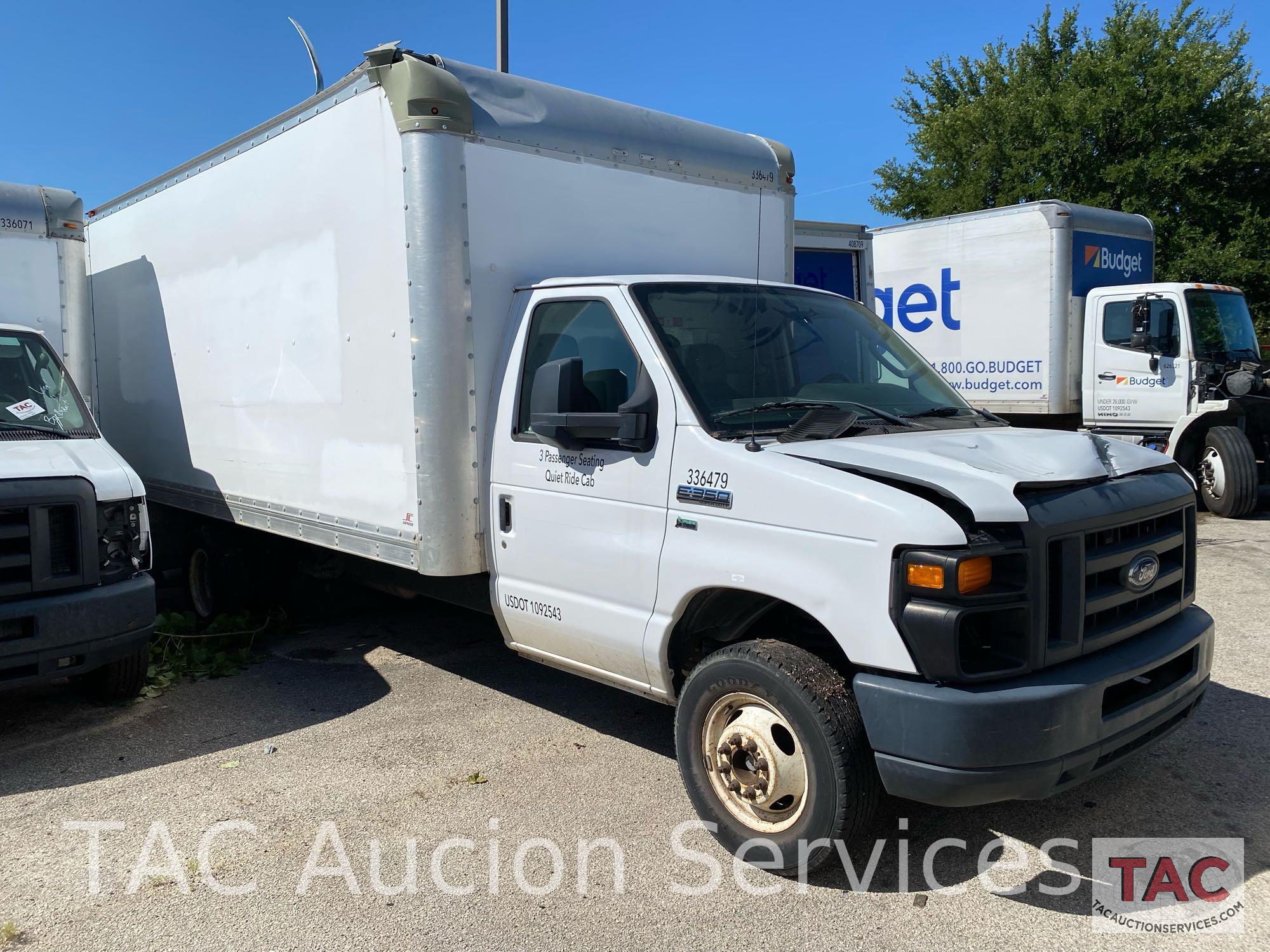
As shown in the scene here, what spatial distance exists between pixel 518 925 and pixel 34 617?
3.01 m

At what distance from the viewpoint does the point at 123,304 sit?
796 centimetres

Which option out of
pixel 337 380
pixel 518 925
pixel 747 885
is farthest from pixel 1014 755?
pixel 337 380

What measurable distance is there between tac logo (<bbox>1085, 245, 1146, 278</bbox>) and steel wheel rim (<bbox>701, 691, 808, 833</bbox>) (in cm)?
1080

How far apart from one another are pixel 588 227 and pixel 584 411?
148 cm

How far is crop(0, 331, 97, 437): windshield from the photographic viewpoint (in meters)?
6.04

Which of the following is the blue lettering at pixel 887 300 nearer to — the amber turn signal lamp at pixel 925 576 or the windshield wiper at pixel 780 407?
the windshield wiper at pixel 780 407

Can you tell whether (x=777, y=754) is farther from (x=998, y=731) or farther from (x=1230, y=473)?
(x=1230, y=473)

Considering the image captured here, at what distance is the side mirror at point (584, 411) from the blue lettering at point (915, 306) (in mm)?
10349

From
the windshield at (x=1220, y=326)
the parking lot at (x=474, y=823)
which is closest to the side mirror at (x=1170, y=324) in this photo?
the windshield at (x=1220, y=326)

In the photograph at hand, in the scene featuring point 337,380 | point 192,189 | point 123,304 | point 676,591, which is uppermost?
point 192,189

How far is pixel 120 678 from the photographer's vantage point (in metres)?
5.66

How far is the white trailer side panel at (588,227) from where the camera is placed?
15.9 feet

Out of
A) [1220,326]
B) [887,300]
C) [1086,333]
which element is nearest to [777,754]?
[1086,333]

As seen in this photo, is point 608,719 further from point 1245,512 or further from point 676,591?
point 1245,512
